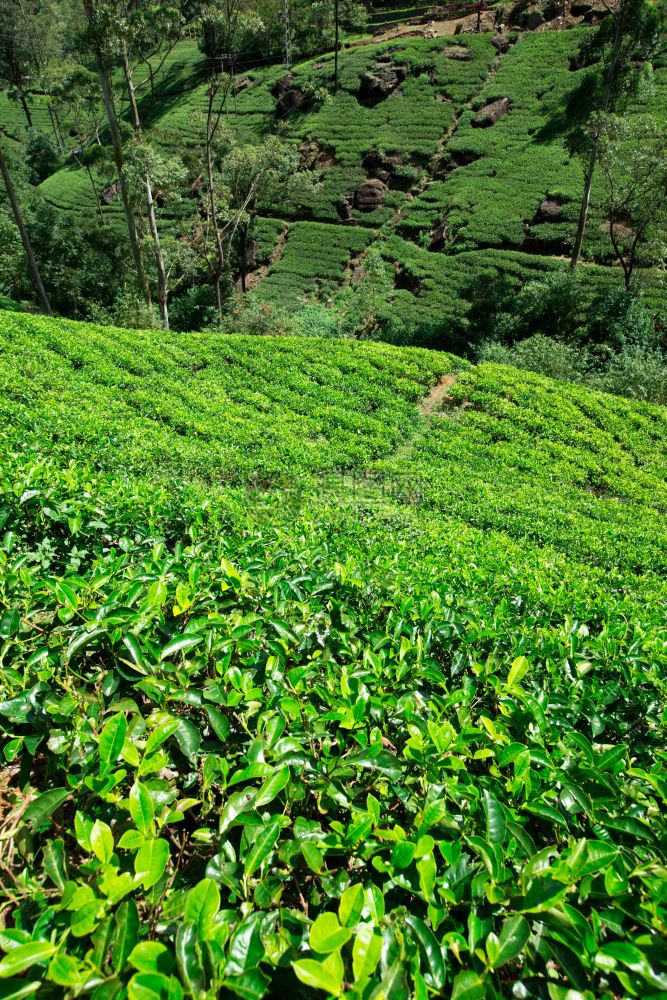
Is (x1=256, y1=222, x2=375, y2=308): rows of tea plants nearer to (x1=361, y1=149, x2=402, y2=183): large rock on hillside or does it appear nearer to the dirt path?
the dirt path

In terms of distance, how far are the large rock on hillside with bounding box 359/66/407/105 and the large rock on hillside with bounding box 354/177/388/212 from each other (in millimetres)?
15618

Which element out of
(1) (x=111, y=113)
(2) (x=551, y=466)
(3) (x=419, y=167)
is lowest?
(2) (x=551, y=466)

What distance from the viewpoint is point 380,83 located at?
49.8 m

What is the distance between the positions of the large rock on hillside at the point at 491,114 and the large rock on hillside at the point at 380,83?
36.9ft

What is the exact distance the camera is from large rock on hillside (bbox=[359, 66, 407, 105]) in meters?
49.8

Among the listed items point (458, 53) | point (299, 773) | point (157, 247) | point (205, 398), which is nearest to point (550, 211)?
point (157, 247)

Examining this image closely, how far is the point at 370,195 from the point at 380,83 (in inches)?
735

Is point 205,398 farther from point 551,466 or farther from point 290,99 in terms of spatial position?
point 290,99

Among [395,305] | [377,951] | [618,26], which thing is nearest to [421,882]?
[377,951]

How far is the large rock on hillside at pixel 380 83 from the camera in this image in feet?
163

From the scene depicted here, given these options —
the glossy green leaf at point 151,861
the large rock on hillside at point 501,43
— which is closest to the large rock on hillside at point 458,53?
the large rock on hillside at point 501,43

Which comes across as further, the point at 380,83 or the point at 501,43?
the point at 501,43

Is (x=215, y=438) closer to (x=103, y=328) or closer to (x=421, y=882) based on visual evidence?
(x=103, y=328)

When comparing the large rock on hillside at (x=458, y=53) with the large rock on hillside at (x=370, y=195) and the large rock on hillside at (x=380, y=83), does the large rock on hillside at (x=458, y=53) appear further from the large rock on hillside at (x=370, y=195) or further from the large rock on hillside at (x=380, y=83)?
the large rock on hillside at (x=370, y=195)
